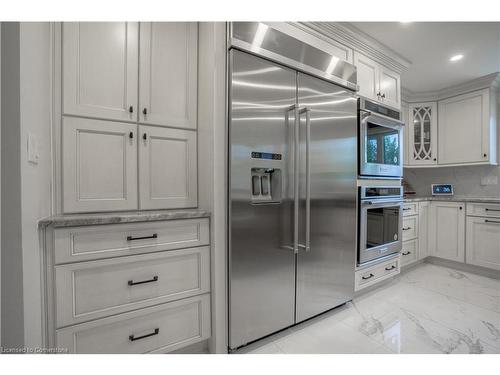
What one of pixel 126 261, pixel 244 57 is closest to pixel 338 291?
pixel 126 261

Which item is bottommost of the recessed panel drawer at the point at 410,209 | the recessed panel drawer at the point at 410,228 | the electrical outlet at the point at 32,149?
the recessed panel drawer at the point at 410,228

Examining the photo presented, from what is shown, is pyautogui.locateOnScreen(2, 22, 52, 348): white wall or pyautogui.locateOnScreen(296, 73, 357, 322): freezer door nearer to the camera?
pyautogui.locateOnScreen(2, 22, 52, 348): white wall

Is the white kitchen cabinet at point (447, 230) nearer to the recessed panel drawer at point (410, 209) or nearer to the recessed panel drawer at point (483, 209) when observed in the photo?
the recessed panel drawer at point (483, 209)

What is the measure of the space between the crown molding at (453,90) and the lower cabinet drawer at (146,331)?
12.2 ft

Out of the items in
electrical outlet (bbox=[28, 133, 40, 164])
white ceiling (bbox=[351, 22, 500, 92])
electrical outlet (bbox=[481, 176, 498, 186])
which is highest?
white ceiling (bbox=[351, 22, 500, 92])

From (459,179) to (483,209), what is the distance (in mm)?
920

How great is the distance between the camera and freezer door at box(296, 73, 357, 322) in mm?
1555

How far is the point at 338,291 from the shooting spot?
1795 mm

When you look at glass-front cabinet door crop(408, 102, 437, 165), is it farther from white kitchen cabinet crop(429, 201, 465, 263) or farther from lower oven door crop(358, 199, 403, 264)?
lower oven door crop(358, 199, 403, 264)

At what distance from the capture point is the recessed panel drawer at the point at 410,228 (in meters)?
2.67

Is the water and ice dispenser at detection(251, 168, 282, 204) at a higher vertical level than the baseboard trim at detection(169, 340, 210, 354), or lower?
higher

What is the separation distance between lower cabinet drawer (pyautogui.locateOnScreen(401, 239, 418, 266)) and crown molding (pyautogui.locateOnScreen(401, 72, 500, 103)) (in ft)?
6.66

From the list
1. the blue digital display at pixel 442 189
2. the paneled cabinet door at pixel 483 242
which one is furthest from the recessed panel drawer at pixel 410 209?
the blue digital display at pixel 442 189

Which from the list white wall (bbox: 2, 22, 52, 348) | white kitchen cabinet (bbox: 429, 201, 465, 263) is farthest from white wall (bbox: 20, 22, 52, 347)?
white kitchen cabinet (bbox: 429, 201, 465, 263)
